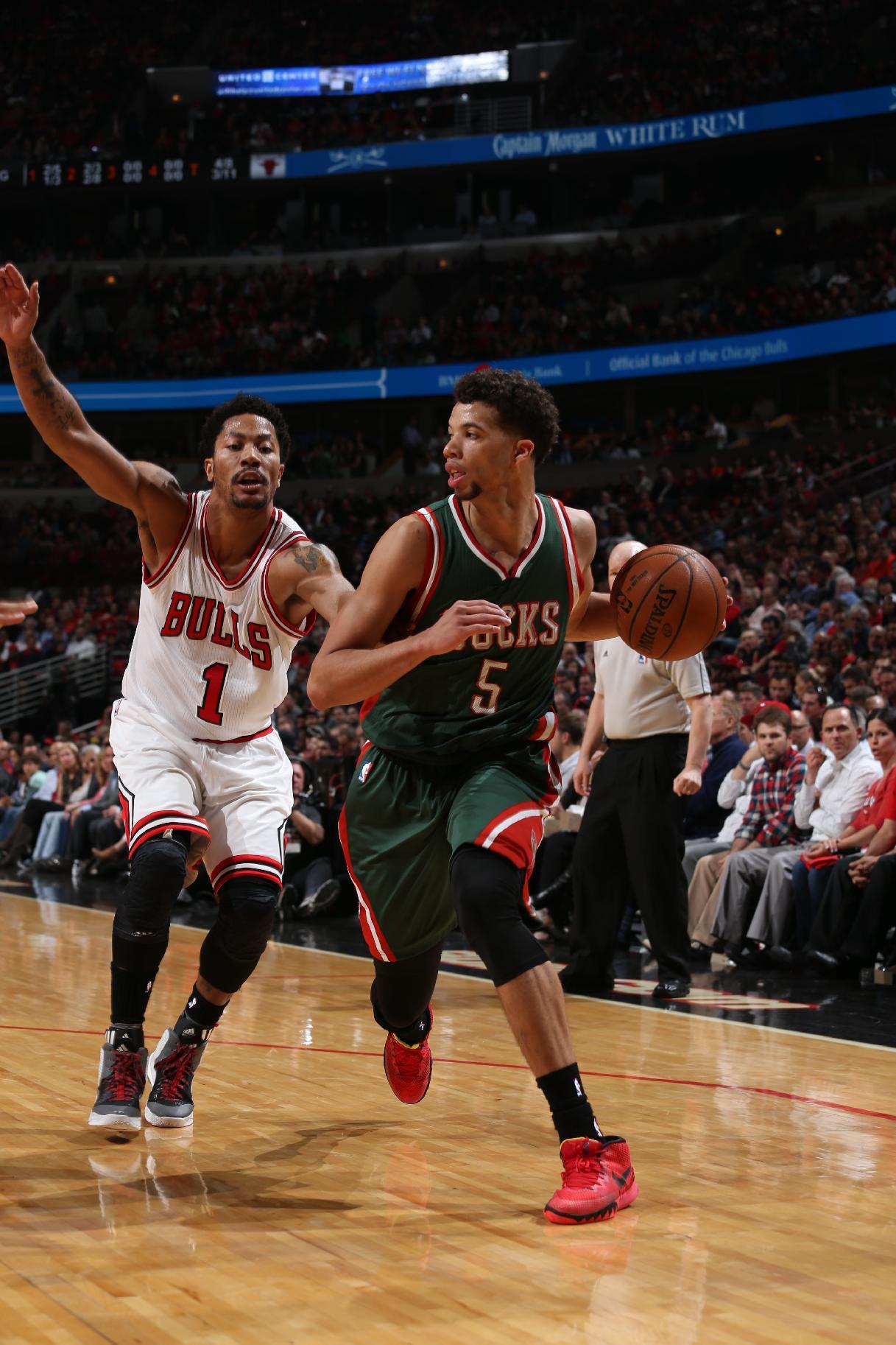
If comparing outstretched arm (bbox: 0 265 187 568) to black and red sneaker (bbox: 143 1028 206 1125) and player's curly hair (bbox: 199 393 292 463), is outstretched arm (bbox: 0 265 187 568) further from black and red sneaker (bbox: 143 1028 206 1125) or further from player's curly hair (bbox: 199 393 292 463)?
black and red sneaker (bbox: 143 1028 206 1125)

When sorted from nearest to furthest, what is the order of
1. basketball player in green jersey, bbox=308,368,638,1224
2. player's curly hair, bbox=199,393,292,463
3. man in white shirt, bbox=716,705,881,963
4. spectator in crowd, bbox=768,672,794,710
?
basketball player in green jersey, bbox=308,368,638,1224 < player's curly hair, bbox=199,393,292,463 < man in white shirt, bbox=716,705,881,963 < spectator in crowd, bbox=768,672,794,710

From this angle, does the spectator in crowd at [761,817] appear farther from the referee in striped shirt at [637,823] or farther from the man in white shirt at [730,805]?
the referee in striped shirt at [637,823]

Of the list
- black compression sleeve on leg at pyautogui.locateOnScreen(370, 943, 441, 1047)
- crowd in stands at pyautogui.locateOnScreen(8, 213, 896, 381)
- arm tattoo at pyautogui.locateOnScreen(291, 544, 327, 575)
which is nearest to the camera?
black compression sleeve on leg at pyautogui.locateOnScreen(370, 943, 441, 1047)

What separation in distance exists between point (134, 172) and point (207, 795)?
31821mm

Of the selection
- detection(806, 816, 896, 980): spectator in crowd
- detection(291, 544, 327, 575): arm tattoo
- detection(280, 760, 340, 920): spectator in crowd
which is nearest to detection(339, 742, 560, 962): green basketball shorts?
detection(291, 544, 327, 575): arm tattoo

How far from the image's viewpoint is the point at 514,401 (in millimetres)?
3660

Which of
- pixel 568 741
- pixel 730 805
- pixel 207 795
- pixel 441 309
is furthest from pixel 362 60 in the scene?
pixel 207 795

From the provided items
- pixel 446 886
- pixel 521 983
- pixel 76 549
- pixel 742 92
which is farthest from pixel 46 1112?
pixel 742 92

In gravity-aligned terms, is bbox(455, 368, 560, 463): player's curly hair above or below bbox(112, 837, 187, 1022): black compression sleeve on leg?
above

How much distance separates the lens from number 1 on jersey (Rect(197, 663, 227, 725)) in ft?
14.2

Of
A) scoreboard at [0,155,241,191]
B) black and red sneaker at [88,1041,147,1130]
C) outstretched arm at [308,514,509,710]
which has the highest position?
scoreboard at [0,155,241,191]

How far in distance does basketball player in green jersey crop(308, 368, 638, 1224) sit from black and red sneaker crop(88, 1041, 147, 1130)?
81cm

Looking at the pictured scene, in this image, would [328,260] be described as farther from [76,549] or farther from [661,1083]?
[661,1083]

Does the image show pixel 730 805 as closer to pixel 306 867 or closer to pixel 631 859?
pixel 631 859
